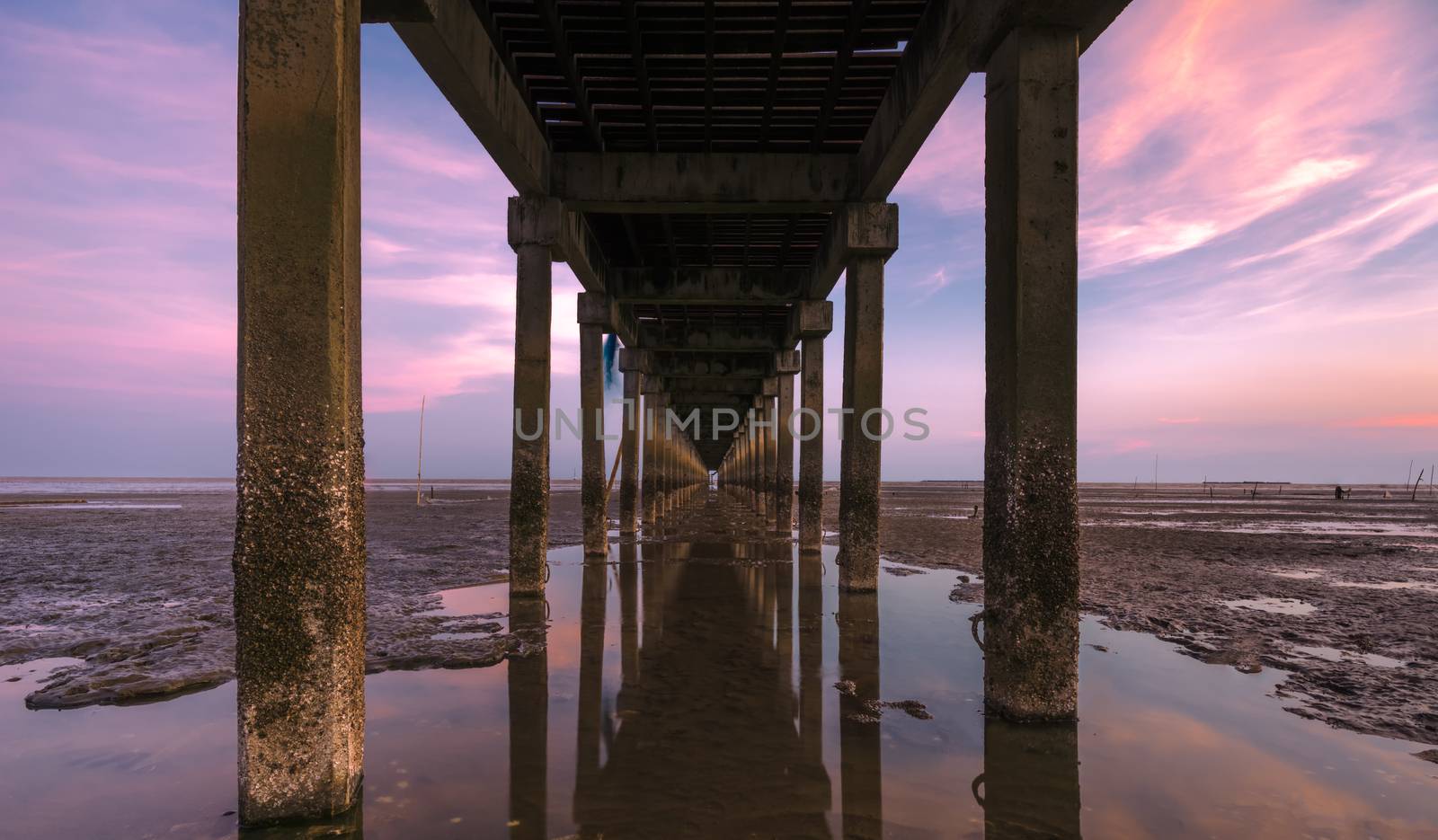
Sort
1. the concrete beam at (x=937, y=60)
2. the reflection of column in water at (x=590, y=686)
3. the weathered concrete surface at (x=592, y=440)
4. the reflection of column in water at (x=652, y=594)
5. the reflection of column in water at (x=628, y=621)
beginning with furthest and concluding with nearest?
the weathered concrete surface at (x=592, y=440)
the reflection of column in water at (x=652, y=594)
the reflection of column in water at (x=628, y=621)
the concrete beam at (x=937, y=60)
the reflection of column in water at (x=590, y=686)

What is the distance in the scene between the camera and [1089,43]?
5.20m

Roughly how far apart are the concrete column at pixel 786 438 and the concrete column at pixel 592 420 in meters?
5.89

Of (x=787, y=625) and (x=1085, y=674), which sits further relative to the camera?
(x=787, y=625)

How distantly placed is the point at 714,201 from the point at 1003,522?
689 cm

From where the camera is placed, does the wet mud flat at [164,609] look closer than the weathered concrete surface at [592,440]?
Yes

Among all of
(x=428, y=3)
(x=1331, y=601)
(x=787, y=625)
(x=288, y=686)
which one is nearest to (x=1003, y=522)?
(x=787, y=625)

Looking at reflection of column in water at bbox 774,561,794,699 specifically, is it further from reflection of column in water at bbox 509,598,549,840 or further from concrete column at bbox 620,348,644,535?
concrete column at bbox 620,348,644,535

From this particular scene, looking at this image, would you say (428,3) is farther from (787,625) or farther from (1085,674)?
(1085,674)

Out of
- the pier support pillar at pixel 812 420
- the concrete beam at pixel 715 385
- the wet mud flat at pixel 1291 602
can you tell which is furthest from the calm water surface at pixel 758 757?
the concrete beam at pixel 715 385

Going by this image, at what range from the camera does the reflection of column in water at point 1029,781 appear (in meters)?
3.23

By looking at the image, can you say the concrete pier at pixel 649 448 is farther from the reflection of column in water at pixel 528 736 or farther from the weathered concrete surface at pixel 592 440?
the reflection of column in water at pixel 528 736

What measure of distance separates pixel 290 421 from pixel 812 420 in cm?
1256

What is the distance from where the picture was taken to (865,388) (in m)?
9.87

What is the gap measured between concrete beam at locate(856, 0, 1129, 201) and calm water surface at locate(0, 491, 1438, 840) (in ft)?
14.5
